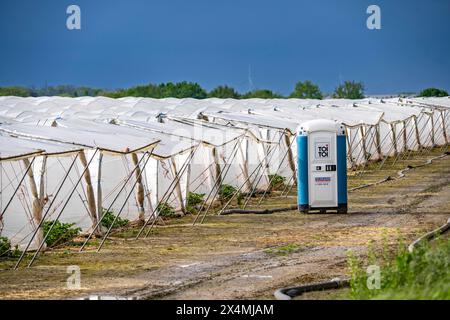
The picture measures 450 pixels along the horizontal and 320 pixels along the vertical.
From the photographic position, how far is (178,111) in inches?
2151

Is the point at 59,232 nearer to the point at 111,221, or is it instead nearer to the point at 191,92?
the point at 111,221

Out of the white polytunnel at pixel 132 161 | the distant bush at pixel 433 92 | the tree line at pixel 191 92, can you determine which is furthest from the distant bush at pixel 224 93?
the white polytunnel at pixel 132 161

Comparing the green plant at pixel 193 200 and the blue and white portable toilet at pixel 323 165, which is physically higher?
the blue and white portable toilet at pixel 323 165

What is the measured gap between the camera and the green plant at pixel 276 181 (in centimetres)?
4403

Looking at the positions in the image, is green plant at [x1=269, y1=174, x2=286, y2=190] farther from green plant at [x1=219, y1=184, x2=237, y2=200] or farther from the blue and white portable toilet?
the blue and white portable toilet

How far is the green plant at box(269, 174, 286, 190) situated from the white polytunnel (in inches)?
5.7

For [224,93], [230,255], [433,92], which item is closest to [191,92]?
[224,93]

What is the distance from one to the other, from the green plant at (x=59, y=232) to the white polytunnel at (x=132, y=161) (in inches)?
10.5

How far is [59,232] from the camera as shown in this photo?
27469mm

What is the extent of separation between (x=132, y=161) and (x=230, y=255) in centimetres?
930

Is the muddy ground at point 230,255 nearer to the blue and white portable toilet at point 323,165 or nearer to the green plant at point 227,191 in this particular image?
the blue and white portable toilet at point 323,165

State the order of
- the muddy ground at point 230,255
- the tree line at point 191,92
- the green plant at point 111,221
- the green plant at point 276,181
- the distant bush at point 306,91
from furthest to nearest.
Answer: the distant bush at point 306,91 < the tree line at point 191,92 < the green plant at point 276,181 < the green plant at point 111,221 < the muddy ground at point 230,255

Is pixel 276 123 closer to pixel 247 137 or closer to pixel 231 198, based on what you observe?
pixel 247 137

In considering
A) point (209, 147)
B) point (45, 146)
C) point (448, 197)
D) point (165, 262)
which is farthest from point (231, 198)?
point (165, 262)
